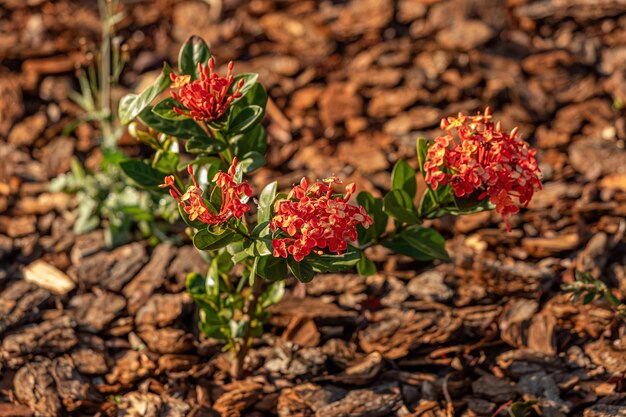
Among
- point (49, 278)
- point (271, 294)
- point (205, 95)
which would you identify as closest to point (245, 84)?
point (205, 95)

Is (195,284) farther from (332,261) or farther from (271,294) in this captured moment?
(332,261)

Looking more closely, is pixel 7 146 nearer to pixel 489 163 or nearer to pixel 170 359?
pixel 170 359

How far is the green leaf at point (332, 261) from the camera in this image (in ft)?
7.63

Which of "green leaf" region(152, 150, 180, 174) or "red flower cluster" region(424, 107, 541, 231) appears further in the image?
"green leaf" region(152, 150, 180, 174)

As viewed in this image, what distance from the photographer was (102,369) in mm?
3217

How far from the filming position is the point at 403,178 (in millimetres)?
2791

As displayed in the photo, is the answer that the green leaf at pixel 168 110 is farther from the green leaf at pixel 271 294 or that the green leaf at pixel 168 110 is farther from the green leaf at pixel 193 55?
the green leaf at pixel 271 294

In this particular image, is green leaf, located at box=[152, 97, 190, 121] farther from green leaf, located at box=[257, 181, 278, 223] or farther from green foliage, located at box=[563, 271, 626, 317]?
green foliage, located at box=[563, 271, 626, 317]

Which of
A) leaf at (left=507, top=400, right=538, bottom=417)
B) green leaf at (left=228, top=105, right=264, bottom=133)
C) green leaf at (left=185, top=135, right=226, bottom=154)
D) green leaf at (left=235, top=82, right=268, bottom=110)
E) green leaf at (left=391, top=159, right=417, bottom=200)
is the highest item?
green leaf at (left=235, top=82, right=268, bottom=110)

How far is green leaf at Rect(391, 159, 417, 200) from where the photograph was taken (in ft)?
9.11

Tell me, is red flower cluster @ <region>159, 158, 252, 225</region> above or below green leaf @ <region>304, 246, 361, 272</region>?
above

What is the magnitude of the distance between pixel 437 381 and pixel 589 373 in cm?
62

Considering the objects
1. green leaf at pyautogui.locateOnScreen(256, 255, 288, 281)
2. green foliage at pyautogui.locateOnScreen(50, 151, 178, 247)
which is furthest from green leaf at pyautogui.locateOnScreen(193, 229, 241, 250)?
green foliage at pyautogui.locateOnScreen(50, 151, 178, 247)

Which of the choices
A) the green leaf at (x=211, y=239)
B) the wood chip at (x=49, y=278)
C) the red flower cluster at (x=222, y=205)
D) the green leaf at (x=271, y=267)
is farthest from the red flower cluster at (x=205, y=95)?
the wood chip at (x=49, y=278)
